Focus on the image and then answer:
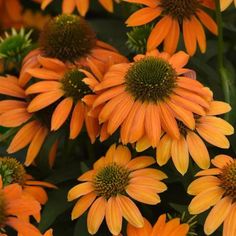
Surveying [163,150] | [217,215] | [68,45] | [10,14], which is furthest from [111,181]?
[10,14]

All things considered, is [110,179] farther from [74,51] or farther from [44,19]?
[44,19]

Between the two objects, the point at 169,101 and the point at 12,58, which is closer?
the point at 169,101

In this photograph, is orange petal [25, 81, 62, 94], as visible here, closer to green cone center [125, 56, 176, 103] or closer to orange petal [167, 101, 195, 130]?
green cone center [125, 56, 176, 103]

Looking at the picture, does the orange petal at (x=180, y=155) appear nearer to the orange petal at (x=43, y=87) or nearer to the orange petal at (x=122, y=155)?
the orange petal at (x=122, y=155)

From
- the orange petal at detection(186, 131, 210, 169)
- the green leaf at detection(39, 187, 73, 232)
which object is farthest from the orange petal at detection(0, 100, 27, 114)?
the orange petal at detection(186, 131, 210, 169)

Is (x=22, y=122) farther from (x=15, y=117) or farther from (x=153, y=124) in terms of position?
(x=153, y=124)

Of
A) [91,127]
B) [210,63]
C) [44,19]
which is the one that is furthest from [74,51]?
[44,19]
